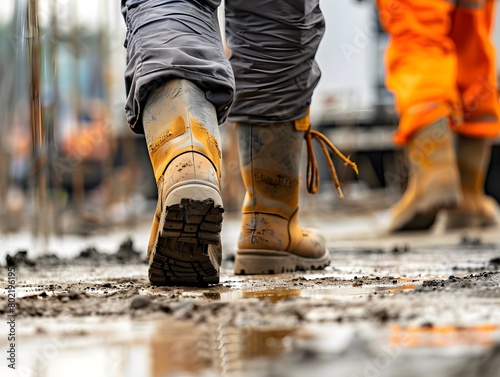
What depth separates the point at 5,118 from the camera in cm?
536

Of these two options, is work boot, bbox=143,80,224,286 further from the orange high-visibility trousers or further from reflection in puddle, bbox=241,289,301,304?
the orange high-visibility trousers

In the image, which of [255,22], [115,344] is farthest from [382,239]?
[115,344]

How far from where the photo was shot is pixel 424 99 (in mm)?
4129

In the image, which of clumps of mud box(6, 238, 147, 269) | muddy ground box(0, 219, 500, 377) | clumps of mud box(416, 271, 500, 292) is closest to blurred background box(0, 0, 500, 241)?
clumps of mud box(6, 238, 147, 269)

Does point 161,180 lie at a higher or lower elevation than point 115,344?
higher

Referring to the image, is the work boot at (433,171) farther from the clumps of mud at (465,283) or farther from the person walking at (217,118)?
the clumps of mud at (465,283)

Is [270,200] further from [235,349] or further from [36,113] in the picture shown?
[235,349]

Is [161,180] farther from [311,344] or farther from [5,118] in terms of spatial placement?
[5,118]

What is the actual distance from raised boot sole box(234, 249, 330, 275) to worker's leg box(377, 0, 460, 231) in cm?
155

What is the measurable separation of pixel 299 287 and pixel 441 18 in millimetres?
2551

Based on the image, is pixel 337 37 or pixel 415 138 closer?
pixel 415 138

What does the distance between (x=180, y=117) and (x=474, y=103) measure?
2893 mm

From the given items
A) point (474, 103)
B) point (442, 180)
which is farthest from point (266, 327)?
point (474, 103)

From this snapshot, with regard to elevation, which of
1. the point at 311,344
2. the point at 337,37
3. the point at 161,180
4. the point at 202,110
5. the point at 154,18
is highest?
the point at 337,37
